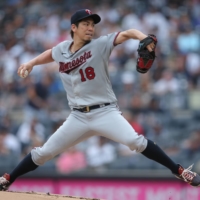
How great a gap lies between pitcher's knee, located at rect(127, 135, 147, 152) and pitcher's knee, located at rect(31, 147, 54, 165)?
75cm

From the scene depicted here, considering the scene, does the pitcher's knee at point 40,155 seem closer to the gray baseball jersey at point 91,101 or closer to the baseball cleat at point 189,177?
the gray baseball jersey at point 91,101

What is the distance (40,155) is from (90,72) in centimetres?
89

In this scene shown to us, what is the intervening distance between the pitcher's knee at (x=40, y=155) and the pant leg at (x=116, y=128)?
19.0 inches

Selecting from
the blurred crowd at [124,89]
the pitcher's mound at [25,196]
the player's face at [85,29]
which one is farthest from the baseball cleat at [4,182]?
the blurred crowd at [124,89]

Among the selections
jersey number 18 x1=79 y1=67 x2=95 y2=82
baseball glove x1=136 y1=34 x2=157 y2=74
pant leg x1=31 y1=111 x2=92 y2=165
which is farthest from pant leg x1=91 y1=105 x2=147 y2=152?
baseball glove x1=136 y1=34 x2=157 y2=74

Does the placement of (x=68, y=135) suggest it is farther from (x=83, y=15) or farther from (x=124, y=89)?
(x=124, y=89)

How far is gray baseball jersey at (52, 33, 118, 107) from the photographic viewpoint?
543cm

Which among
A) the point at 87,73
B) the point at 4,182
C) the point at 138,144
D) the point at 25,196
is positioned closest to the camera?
the point at 138,144

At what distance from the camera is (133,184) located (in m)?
8.09

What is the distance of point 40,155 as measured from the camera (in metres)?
5.65

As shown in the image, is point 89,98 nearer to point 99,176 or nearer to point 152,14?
point 99,176

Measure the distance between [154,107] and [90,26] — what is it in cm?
468

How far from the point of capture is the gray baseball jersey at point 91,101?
17.7 ft

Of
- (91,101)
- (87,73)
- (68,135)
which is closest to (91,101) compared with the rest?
(91,101)
